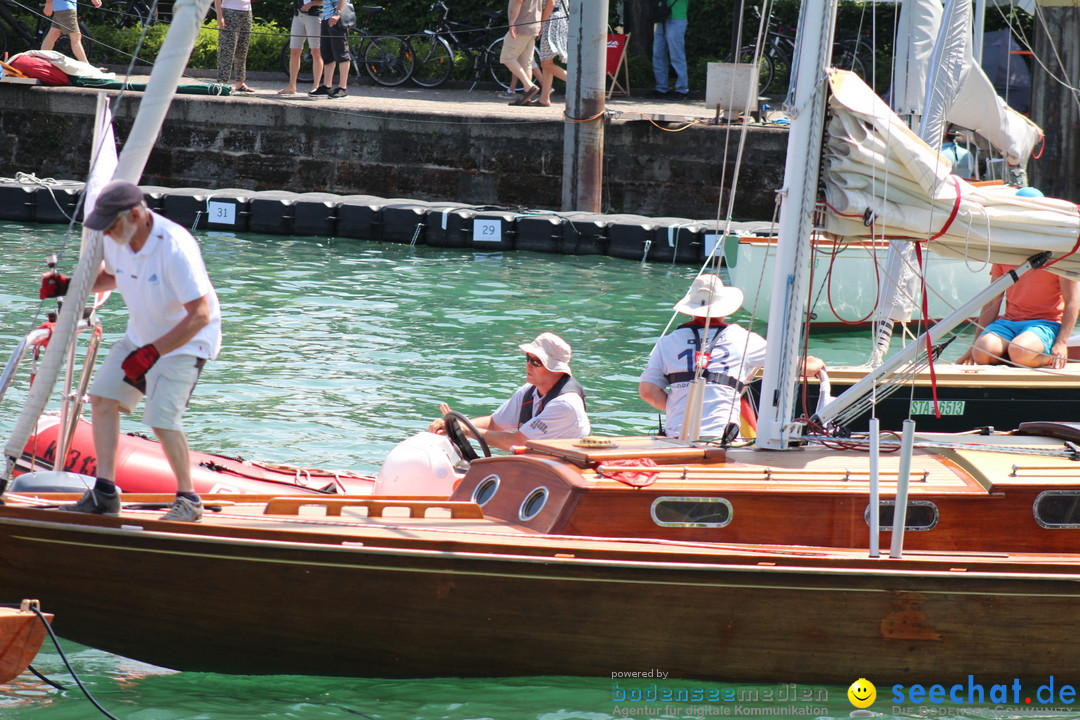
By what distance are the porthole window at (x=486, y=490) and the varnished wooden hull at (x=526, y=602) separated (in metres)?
0.62

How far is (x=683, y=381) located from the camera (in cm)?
690

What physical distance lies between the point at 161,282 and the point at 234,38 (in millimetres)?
15595

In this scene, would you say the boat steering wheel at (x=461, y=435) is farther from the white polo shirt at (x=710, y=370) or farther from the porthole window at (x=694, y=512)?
the porthole window at (x=694, y=512)

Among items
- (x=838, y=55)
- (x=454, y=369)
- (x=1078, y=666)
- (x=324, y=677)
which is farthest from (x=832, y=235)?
(x=838, y=55)

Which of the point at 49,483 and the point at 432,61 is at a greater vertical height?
the point at 432,61

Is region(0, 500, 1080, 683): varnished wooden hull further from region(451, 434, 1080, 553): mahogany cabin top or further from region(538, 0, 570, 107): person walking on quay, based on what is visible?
region(538, 0, 570, 107): person walking on quay

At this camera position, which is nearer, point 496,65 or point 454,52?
point 496,65

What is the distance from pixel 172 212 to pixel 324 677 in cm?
1302

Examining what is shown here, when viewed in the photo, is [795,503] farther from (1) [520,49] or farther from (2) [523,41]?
(1) [520,49]

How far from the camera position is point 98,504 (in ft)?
17.2

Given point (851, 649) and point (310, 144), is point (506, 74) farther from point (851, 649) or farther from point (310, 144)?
point (851, 649)

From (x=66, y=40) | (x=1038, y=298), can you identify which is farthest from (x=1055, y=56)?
(x=66, y=40)

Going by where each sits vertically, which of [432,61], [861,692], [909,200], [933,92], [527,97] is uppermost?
[432,61]

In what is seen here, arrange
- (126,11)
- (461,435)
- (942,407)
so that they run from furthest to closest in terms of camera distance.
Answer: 1. (126,11)
2. (942,407)
3. (461,435)
